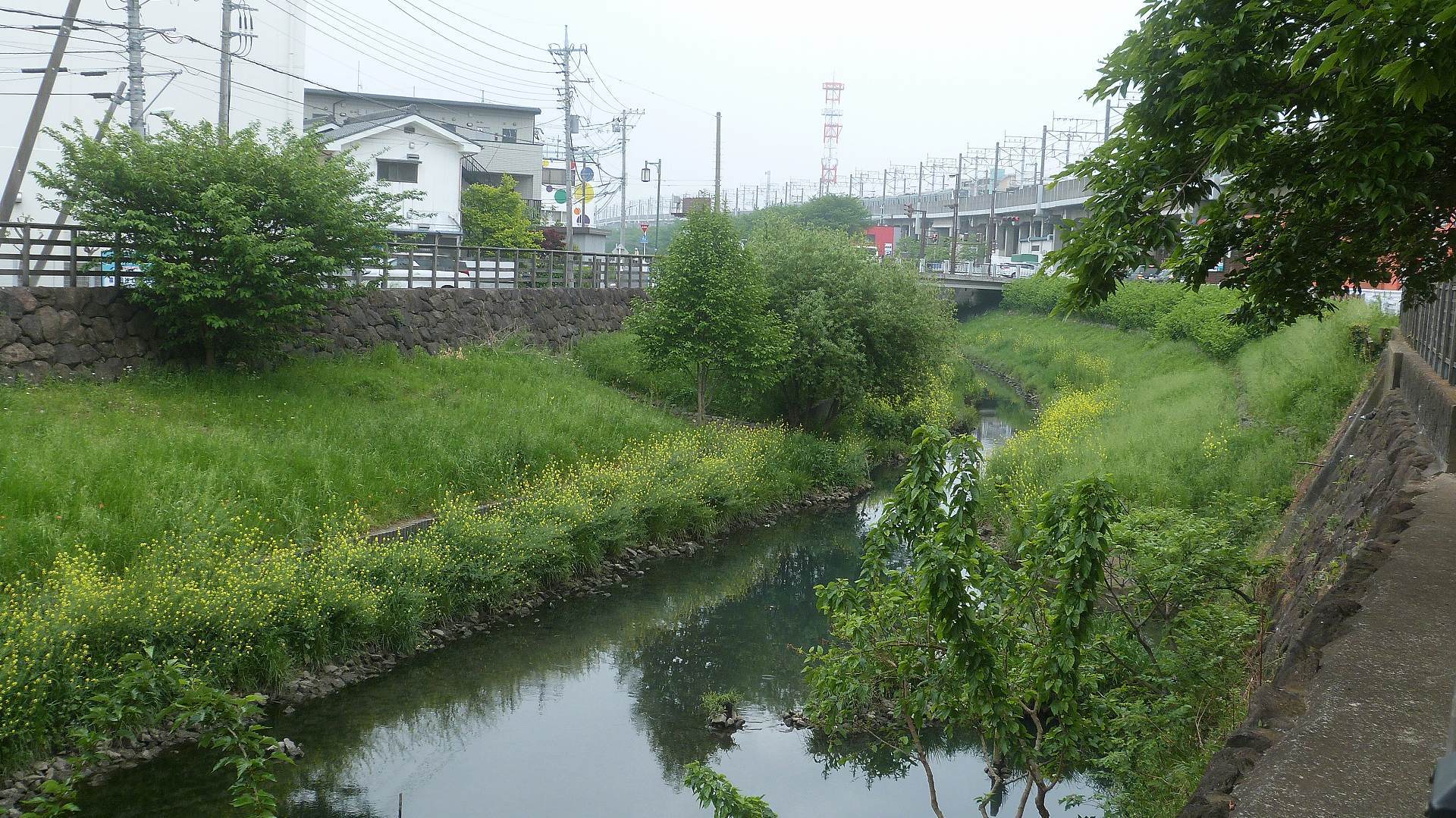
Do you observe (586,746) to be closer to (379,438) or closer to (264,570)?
(264,570)

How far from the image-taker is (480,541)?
644 inches

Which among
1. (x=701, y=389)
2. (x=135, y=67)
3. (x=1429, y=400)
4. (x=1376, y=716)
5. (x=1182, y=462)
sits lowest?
(x=1182, y=462)

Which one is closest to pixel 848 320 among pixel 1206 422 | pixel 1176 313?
pixel 1206 422

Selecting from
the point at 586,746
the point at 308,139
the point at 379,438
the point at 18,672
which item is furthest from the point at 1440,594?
the point at 308,139

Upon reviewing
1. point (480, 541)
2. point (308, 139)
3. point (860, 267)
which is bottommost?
point (480, 541)

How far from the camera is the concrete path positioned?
4816mm

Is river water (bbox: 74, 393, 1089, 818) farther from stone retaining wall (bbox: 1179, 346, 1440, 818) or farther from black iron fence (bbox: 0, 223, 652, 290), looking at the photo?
black iron fence (bbox: 0, 223, 652, 290)

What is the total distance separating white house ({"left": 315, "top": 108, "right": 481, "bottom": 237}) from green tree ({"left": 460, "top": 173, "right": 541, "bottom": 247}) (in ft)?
3.86

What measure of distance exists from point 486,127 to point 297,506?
53.3 m

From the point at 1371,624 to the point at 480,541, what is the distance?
12.4 metres

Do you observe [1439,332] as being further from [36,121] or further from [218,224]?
[36,121]

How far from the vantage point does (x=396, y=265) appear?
25.0 m

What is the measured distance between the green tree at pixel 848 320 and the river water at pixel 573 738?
408 inches

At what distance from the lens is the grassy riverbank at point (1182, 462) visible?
8.47 metres
